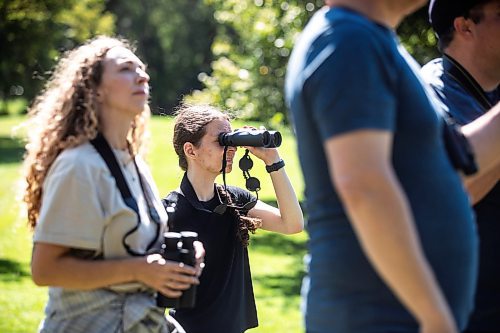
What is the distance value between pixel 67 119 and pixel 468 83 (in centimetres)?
140

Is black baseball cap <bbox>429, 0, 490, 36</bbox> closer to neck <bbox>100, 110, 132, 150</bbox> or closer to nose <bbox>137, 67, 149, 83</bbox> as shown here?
nose <bbox>137, 67, 149, 83</bbox>

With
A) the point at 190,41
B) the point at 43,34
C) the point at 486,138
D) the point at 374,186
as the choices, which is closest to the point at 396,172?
the point at 374,186

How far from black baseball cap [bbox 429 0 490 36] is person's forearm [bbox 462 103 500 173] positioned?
695 millimetres

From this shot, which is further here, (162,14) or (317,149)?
(162,14)

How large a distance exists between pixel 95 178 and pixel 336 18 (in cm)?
101

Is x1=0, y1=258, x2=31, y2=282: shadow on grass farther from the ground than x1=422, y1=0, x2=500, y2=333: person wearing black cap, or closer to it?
closer to it

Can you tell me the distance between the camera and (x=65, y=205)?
3.04m

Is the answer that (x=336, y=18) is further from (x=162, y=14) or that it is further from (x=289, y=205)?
(x=162, y=14)

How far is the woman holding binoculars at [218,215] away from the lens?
4.41 meters

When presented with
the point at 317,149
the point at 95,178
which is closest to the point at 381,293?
the point at 317,149

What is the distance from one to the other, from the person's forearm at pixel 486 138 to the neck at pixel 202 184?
1.94 meters

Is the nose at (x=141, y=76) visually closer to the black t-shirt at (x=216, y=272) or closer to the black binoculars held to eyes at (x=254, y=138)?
the black binoculars held to eyes at (x=254, y=138)

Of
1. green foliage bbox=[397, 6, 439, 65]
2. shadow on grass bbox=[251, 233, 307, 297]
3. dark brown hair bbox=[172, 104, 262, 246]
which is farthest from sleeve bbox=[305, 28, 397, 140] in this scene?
green foliage bbox=[397, 6, 439, 65]

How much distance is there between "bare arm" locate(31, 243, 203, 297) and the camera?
3.06m
